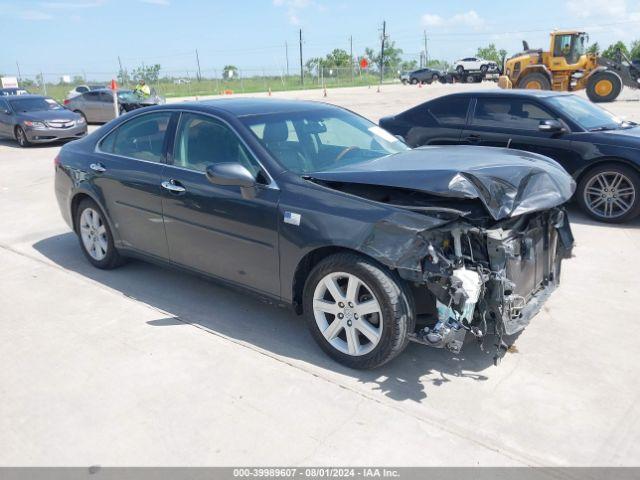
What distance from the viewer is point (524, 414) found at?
10.5ft

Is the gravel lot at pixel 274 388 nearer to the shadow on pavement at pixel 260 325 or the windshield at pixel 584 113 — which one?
the shadow on pavement at pixel 260 325

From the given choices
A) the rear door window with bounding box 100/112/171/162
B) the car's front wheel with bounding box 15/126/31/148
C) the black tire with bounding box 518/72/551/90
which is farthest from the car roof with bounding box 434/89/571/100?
the black tire with bounding box 518/72/551/90

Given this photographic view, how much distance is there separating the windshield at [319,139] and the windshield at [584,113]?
3.44 metres

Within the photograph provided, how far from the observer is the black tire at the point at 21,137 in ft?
49.4

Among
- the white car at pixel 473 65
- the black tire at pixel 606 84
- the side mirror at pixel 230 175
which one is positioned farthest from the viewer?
the white car at pixel 473 65

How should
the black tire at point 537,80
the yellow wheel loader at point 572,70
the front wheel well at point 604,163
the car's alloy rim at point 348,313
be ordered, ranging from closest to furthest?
1. the car's alloy rim at point 348,313
2. the front wheel well at point 604,163
3. the yellow wheel loader at point 572,70
4. the black tire at point 537,80

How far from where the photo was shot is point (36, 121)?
1504 cm

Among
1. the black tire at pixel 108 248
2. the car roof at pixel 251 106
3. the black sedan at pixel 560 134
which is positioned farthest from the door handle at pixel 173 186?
the black sedan at pixel 560 134

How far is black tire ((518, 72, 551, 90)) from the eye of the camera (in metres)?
21.7

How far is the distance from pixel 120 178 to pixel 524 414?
12.2 feet

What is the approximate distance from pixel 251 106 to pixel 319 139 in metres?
0.65

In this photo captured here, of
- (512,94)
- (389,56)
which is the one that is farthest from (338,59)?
(512,94)

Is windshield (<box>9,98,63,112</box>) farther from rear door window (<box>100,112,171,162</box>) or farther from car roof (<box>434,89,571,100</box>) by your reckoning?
car roof (<box>434,89,571,100</box>)

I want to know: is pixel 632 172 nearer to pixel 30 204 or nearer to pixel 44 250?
pixel 44 250
